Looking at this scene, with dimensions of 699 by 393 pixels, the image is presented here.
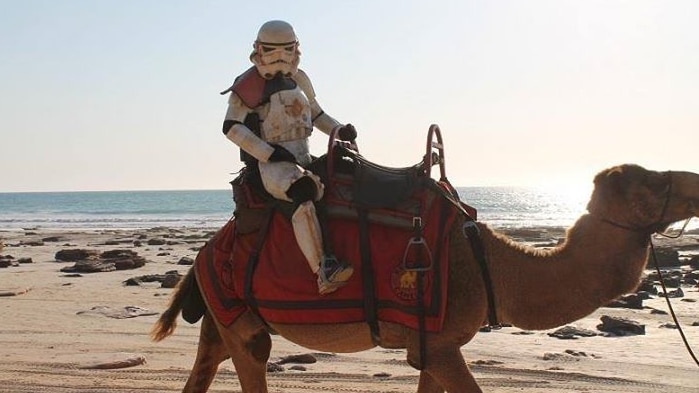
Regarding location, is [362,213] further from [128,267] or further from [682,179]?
[128,267]

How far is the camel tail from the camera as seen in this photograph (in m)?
6.84

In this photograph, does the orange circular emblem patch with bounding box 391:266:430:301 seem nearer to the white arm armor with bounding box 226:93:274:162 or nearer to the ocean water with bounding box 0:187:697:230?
the white arm armor with bounding box 226:93:274:162

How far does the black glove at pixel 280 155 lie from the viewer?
584 centimetres

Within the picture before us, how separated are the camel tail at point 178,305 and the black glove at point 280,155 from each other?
1.47m

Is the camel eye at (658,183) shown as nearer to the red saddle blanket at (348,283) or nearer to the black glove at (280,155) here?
the red saddle blanket at (348,283)

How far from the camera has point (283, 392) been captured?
29.3 ft

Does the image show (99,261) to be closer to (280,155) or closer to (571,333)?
(571,333)

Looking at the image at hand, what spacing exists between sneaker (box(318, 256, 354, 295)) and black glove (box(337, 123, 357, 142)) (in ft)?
3.97

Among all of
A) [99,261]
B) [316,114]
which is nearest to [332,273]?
[316,114]

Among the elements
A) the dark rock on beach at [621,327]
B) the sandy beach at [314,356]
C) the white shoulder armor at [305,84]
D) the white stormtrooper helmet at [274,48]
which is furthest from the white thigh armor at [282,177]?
the dark rock on beach at [621,327]

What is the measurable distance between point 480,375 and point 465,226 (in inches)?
183

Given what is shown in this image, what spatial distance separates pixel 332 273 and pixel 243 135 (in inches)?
44.3

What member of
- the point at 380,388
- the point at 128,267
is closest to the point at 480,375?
the point at 380,388

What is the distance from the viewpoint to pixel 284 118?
608 cm
